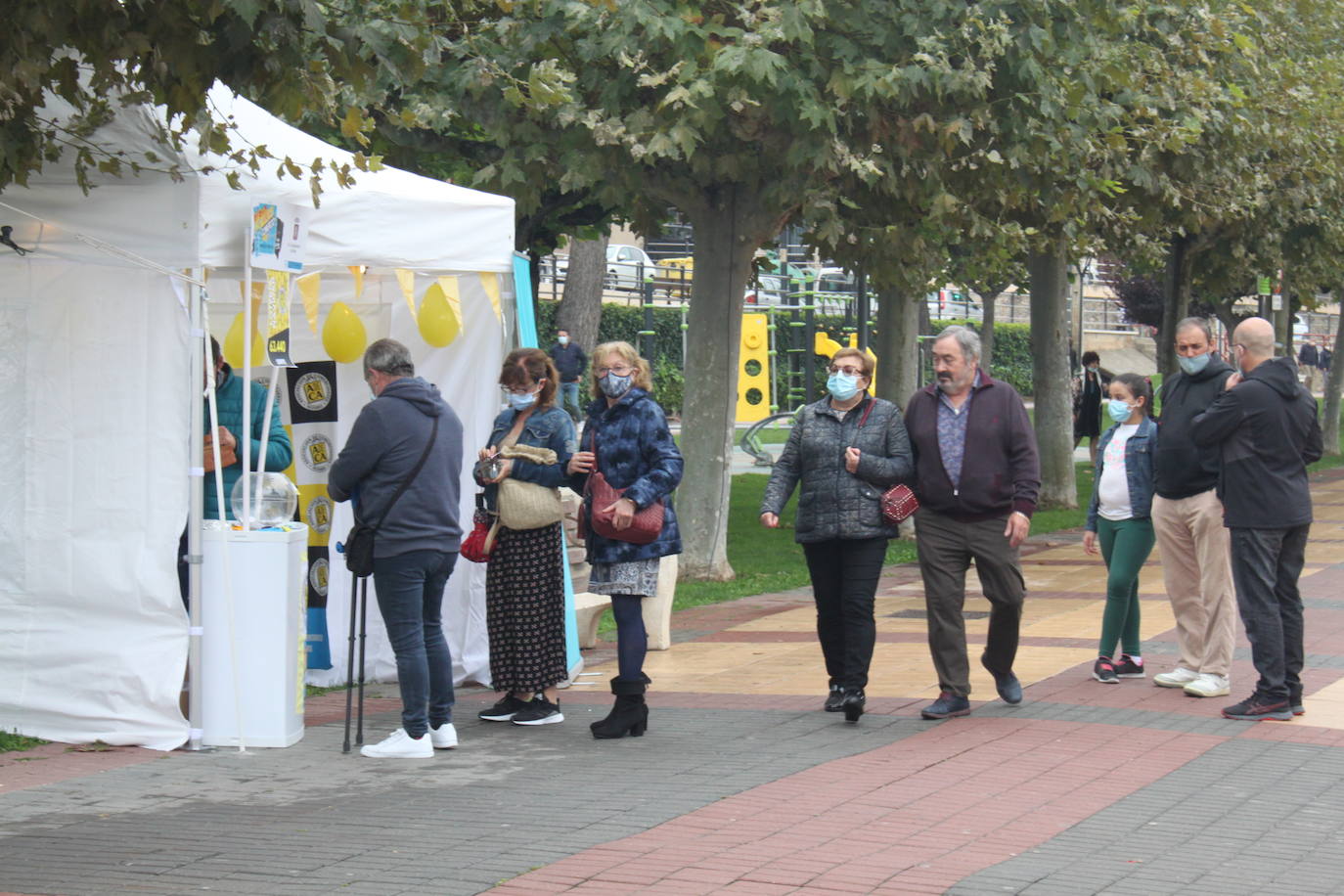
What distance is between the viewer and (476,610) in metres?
9.61

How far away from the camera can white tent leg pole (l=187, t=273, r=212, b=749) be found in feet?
25.5

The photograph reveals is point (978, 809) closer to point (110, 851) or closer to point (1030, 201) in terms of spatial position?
point (110, 851)

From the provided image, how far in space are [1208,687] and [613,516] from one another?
3.24m

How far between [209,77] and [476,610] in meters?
3.73

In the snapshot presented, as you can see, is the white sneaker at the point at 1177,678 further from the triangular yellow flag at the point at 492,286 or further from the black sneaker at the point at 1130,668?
the triangular yellow flag at the point at 492,286

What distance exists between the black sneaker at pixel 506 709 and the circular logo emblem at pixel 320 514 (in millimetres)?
1824

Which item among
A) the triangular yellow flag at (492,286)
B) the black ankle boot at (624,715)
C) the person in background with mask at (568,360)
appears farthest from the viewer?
the person in background with mask at (568,360)

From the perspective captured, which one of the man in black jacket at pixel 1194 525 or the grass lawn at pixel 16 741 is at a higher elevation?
the man in black jacket at pixel 1194 525

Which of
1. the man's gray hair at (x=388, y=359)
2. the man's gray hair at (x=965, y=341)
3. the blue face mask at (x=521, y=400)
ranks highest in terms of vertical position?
the man's gray hair at (x=965, y=341)

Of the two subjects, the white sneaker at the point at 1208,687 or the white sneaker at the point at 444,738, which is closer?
the white sneaker at the point at 444,738

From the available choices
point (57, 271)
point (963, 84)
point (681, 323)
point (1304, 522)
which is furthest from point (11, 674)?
point (681, 323)

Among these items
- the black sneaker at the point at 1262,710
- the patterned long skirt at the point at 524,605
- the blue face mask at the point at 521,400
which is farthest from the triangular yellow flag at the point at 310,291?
the black sneaker at the point at 1262,710

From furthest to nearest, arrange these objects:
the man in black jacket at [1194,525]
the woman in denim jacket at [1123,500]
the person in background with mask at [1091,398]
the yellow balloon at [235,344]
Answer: the person in background with mask at [1091,398], the yellow balloon at [235,344], the woman in denim jacket at [1123,500], the man in black jacket at [1194,525]

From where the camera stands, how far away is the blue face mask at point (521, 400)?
8.16 m
